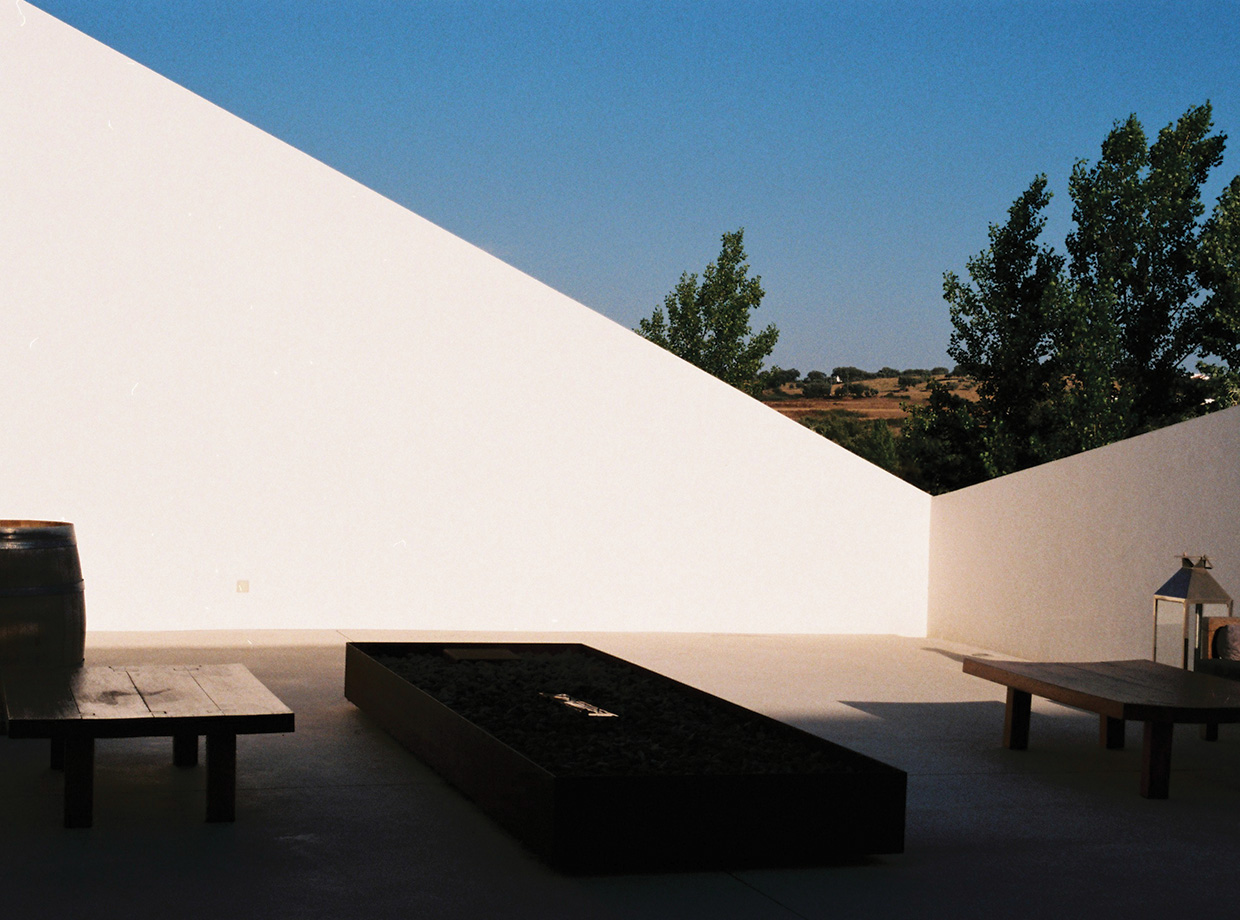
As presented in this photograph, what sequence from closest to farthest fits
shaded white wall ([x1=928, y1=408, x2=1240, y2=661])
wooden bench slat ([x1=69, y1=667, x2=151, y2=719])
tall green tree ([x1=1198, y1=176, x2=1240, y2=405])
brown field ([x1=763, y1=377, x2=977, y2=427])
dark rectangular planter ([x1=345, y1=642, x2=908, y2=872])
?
dark rectangular planter ([x1=345, y1=642, x2=908, y2=872]) < wooden bench slat ([x1=69, y1=667, x2=151, y2=719]) < shaded white wall ([x1=928, y1=408, x2=1240, y2=661]) < tall green tree ([x1=1198, y1=176, x2=1240, y2=405]) < brown field ([x1=763, y1=377, x2=977, y2=427])

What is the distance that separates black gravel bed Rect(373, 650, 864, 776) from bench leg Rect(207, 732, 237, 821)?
73 cm

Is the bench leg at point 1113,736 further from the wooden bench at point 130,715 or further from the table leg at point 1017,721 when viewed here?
the wooden bench at point 130,715

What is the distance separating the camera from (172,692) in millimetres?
3627

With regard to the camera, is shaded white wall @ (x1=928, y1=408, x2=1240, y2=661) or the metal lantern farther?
shaded white wall @ (x1=928, y1=408, x2=1240, y2=661)

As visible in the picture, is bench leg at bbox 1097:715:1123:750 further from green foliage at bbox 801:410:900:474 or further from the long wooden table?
green foliage at bbox 801:410:900:474

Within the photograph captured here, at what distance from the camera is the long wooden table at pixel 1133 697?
4027 mm

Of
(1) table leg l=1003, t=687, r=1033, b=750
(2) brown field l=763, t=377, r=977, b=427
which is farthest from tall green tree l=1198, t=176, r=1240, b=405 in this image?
(2) brown field l=763, t=377, r=977, b=427

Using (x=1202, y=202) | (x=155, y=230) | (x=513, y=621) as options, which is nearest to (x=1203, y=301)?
(x=1202, y=202)

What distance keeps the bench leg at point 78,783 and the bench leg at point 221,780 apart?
0.30 metres

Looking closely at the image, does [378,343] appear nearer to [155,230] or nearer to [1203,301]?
[155,230]

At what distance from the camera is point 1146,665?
5266mm

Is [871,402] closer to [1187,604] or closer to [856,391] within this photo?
[856,391]

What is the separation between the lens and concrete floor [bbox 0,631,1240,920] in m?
2.80

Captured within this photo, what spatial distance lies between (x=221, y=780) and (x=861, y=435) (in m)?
29.5
